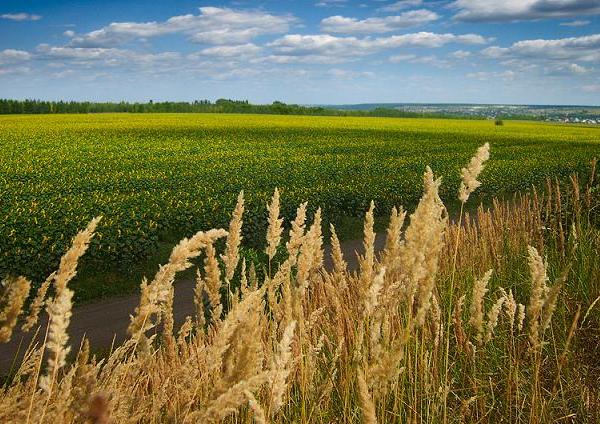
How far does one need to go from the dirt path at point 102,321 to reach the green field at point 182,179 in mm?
1476

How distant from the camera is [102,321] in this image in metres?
9.48

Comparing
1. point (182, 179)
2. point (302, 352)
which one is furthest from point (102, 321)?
point (182, 179)

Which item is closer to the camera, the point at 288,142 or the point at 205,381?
the point at 205,381

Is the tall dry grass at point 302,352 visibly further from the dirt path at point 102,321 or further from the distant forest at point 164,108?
the distant forest at point 164,108

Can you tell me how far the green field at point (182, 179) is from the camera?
1234cm

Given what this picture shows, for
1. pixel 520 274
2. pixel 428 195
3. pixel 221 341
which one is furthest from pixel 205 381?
pixel 520 274

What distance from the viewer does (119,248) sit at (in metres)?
11.9

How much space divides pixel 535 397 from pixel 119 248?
10.5 meters

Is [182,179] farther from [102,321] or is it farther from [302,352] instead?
[302,352]

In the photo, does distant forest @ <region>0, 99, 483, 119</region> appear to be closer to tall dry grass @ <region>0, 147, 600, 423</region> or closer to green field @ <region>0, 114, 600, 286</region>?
green field @ <region>0, 114, 600, 286</region>

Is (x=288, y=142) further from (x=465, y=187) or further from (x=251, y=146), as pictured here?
(x=465, y=187)

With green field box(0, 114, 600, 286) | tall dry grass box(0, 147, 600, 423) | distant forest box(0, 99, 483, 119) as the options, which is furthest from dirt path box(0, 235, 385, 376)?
distant forest box(0, 99, 483, 119)

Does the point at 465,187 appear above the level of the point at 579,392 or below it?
above

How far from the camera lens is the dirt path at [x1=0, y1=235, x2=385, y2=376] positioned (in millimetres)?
8248
